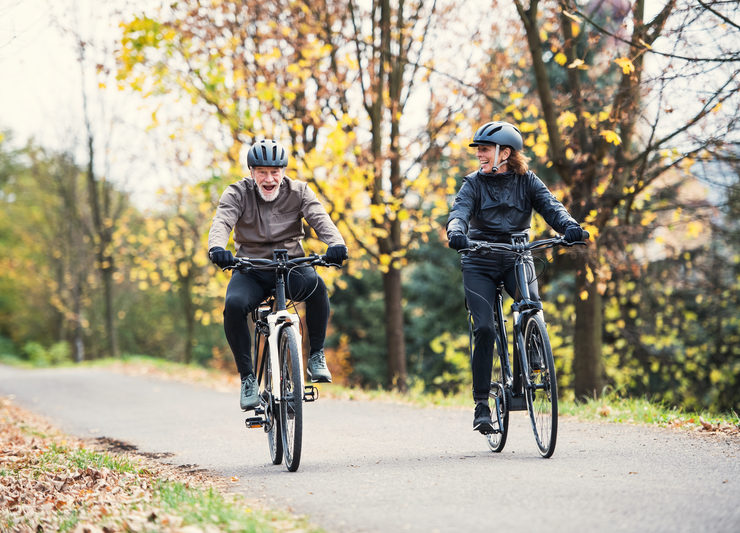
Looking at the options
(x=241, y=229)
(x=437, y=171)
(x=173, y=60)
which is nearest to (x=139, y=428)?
(x=241, y=229)

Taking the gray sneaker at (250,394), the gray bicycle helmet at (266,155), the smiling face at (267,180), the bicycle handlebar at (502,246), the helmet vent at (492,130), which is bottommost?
the gray sneaker at (250,394)

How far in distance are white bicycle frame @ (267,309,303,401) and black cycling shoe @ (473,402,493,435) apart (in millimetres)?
1357

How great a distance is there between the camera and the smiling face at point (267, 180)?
580 centimetres

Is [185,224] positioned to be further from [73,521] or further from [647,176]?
[73,521]

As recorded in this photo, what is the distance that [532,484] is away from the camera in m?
4.35

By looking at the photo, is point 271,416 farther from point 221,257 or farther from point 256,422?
point 221,257

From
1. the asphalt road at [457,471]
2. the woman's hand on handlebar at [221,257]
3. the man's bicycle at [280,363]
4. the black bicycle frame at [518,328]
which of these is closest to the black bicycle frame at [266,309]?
the man's bicycle at [280,363]

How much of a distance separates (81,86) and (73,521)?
2167 centimetres

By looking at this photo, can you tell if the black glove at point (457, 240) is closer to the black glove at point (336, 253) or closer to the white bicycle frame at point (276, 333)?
the black glove at point (336, 253)

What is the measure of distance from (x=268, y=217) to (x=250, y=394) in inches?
50.2

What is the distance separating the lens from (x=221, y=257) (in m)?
5.25

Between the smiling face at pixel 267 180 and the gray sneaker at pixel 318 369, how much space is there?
119 centimetres

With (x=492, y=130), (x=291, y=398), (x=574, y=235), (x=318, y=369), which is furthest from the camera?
(x=492, y=130)

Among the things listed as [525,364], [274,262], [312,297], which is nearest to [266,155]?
[274,262]
